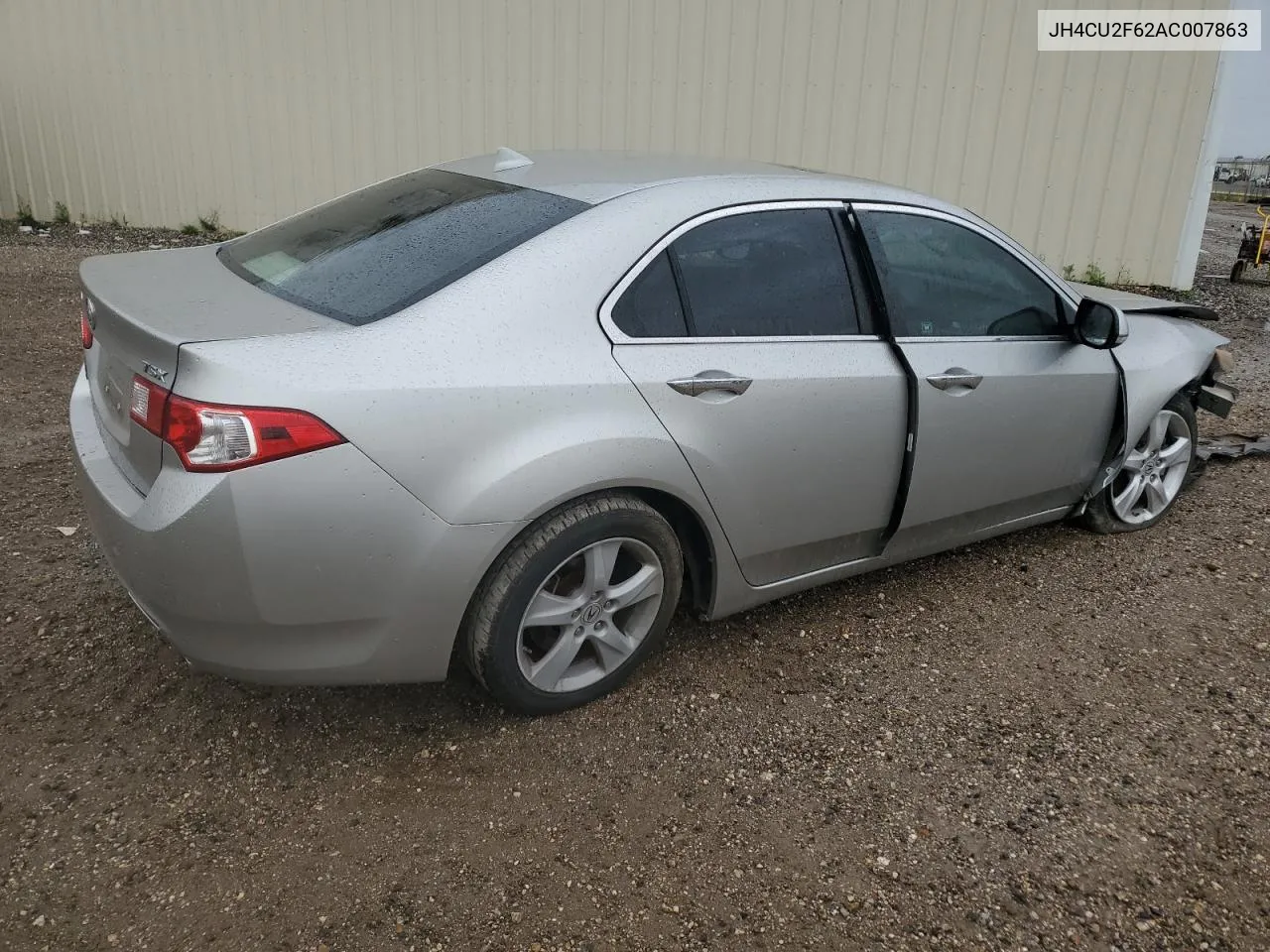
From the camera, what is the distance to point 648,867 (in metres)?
2.44

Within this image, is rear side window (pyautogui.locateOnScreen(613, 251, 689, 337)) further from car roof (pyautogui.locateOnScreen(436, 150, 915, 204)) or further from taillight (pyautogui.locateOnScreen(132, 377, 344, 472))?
taillight (pyautogui.locateOnScreen(132, 377, 344, 472))

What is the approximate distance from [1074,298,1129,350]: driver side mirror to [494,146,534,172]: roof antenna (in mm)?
2088

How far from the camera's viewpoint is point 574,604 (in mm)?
2799

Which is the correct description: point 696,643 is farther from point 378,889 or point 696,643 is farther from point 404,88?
point 404,88

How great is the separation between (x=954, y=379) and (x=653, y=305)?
3.78ft

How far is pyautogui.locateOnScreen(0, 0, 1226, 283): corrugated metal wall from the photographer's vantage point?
884 centimetres

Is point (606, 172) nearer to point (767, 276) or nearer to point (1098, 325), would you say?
point (767, 276)

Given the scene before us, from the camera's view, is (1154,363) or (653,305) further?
(1154,363)

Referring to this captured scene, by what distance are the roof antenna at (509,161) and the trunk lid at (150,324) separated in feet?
3.16

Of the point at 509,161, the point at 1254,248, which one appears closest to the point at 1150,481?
the point at 509,161

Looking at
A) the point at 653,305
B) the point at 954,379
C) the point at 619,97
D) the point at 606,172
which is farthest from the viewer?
the point at 619,97

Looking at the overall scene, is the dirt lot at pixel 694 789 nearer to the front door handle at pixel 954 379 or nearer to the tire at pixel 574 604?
the tire at pixel 574 604

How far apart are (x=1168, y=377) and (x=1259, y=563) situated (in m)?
0.85

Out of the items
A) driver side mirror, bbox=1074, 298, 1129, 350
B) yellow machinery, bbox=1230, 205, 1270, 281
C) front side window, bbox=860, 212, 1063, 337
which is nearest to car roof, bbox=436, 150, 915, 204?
front side window, bbox=860, 212, 1063, 337
